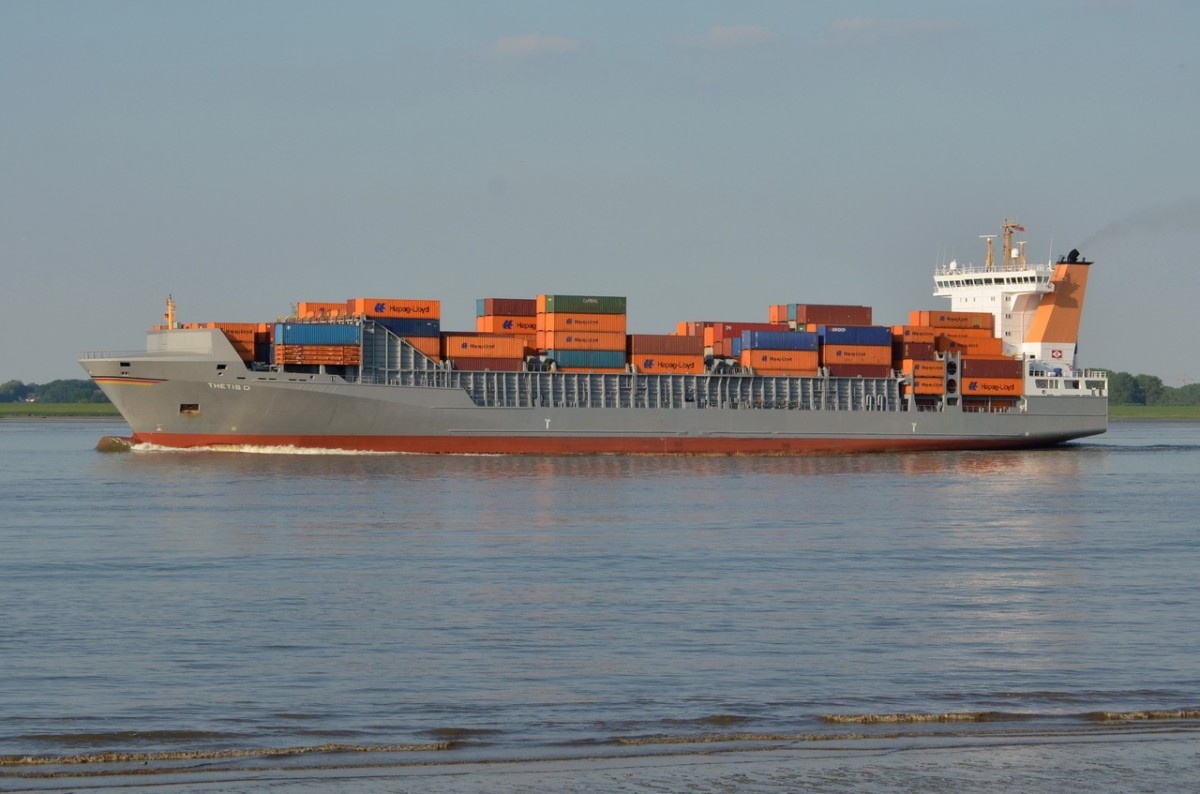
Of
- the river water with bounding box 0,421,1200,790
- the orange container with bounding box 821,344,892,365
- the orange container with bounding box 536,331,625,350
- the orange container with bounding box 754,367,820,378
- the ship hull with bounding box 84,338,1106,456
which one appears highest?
the orange container with bounding box 536,331,625,350

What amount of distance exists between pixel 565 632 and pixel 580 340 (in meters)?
47.7

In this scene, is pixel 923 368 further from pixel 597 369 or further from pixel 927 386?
pixel 597 369

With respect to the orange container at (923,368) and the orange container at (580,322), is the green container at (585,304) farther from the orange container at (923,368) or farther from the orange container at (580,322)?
the orange container at (923,368)

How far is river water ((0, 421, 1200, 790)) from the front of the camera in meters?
14.5

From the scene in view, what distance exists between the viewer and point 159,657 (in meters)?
18.8

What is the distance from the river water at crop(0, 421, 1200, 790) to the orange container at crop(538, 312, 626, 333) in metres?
24.0

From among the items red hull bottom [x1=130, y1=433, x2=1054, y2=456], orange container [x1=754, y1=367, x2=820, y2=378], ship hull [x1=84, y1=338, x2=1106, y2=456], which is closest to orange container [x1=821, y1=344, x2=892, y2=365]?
orange container [x1=754, y1=367, x2=820, y2=378]

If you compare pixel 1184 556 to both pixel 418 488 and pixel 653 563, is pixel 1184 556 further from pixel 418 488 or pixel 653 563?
pixel 418 488

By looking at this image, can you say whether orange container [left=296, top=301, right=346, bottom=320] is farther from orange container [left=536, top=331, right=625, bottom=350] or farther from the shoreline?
the shoreline

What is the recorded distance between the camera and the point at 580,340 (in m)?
68.1

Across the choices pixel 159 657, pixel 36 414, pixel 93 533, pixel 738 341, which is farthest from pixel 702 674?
pixel 36 414

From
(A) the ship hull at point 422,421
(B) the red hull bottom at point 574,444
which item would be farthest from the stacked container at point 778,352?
(B) the red hull bottom at point 574,444

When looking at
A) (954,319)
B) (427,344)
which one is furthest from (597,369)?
(954,319)

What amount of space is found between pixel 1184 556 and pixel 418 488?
1021 inches
